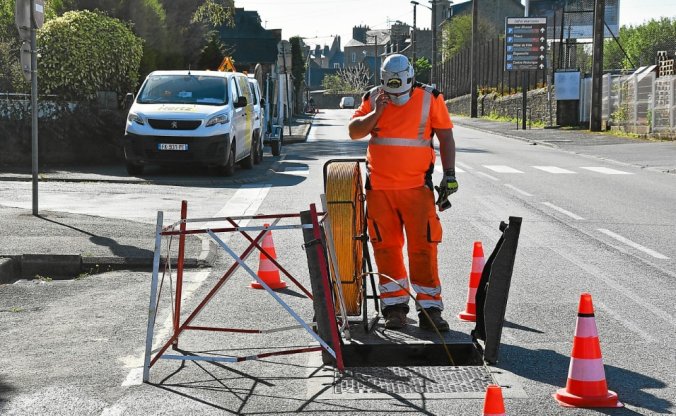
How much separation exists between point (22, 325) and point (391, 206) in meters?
2.62

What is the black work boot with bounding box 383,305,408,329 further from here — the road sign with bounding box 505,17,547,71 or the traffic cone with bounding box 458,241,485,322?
the road sign with bounding box 505,17,547,71

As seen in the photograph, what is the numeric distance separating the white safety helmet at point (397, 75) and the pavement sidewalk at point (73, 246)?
12.6 ft

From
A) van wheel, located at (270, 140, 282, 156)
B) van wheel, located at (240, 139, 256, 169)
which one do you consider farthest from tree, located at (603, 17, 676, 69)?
van wheel, located at (240, 139, 256, 169)

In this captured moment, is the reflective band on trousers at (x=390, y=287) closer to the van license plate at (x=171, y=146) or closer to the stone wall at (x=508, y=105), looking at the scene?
the van license plate at (x=171, y=146)

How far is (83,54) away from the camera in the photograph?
82.7 feet

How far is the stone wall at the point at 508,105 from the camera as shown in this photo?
53406mm

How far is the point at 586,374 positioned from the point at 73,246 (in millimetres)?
6673

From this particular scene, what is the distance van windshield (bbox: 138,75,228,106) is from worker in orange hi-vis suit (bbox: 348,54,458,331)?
14625 millimetres

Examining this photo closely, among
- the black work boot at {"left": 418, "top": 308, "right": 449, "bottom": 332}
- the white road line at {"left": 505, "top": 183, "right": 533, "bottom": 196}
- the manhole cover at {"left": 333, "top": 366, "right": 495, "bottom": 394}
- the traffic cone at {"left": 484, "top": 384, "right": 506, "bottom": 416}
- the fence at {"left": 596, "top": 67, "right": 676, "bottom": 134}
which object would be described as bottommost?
the white road line at {"left": 505, "top": 183, "right": 533, "bottom": 196}

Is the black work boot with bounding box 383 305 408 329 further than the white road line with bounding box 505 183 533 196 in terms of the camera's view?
No

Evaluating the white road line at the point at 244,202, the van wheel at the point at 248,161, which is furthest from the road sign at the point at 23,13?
the van wheel at the point at 248,161

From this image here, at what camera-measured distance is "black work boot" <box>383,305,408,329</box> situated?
763 centimetres

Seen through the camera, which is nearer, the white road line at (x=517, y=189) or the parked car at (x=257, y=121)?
the white road line at (x=517, y=189)

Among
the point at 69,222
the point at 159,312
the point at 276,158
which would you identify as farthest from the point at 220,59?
the point at 159,312
